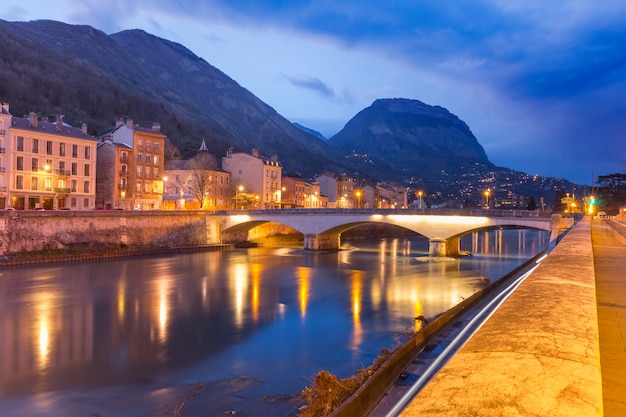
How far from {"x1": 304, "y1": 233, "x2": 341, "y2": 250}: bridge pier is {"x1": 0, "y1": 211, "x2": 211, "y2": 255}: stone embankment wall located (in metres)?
12.7

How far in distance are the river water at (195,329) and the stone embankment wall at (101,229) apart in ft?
16.3

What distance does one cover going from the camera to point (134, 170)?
65.0m

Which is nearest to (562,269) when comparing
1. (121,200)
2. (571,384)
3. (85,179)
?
(571,384)

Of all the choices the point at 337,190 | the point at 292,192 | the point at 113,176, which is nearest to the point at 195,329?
the point at 113,176

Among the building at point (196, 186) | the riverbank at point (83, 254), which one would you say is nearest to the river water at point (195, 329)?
the riverbank at point (83, 254)

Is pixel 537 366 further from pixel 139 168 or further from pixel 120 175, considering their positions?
pixel 139 168

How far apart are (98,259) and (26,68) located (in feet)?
350

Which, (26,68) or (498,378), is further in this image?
(26,68)

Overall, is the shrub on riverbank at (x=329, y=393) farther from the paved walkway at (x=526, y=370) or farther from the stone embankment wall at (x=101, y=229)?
the stone embankment wall at (x=101, y=229)

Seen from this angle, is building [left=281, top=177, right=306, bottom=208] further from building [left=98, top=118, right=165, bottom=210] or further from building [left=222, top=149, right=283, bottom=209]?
building [left=98, top=118, right=165, bottom=210]

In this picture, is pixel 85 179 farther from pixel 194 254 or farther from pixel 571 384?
pixel 571 384

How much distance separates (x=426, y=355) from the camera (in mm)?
11078

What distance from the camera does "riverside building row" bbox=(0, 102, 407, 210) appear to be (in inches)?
1991

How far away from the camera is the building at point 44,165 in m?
49.3
